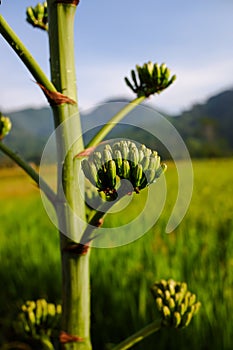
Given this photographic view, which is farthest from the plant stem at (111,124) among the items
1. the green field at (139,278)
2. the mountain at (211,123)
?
the mountain at (211,123)

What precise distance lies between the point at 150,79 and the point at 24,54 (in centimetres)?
37

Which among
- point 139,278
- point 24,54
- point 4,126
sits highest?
point 24,54

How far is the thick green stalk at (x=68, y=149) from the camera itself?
97 centimetres

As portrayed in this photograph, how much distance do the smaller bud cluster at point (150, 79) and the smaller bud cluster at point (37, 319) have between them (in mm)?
696

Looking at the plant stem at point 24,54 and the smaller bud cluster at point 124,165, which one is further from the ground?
the plant stem at point 24,54

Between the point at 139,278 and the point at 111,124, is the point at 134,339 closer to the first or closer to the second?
the point at 111,124

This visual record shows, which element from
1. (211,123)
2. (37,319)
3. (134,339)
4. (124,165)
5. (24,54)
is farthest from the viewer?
(211,123)

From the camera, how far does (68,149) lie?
97 centimetres

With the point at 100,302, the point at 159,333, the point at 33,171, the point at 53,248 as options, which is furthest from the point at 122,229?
the point at 33,171

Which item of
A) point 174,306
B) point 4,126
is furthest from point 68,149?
point 174,306

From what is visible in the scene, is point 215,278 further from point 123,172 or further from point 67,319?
point 123,172

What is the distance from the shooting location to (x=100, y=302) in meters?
2.75

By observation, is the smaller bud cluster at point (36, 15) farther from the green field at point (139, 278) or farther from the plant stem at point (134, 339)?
the plant stem at point (134, 339)

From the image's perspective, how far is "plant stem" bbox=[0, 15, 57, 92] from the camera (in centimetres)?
92
